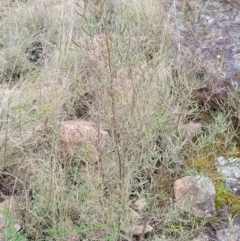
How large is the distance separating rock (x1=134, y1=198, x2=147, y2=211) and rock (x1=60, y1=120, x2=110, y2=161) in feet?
0.81

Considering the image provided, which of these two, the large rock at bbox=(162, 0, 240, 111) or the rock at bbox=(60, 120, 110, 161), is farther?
the large rock at bbox=(162, 0, 240, 111)

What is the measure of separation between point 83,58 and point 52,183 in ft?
2.67

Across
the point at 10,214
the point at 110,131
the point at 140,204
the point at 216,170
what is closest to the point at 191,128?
the point at 216,170

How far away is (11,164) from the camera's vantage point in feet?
6.30

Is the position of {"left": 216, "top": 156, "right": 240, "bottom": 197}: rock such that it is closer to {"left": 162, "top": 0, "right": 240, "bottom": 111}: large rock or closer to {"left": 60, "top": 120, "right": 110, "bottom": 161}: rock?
{"left": 162, "top": 0, "right": 240, "bottom": 111}: large rock

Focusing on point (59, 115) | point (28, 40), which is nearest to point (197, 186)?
point (59, 115)

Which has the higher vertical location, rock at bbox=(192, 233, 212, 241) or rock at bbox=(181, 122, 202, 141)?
rock at bbox=(181, 122, 202, 141)

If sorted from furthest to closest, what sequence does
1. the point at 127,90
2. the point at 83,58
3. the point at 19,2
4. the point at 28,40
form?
the point at 19,2
the point at 28,40
the point at 83,58
the point at 127,90

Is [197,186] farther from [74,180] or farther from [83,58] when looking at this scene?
[83,58]

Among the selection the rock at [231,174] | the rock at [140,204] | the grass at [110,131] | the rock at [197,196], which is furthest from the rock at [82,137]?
the rock at [231,174]

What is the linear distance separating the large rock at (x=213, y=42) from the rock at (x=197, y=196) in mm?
442

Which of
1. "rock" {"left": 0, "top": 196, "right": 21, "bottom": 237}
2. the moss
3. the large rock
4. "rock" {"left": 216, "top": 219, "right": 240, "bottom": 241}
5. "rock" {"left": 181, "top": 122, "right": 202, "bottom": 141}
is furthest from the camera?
the large rock

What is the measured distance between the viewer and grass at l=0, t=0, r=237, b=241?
170cm

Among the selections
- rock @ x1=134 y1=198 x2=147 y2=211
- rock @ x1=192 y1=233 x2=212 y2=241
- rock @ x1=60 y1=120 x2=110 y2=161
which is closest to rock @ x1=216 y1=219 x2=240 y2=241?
rock @ x1=192 y1=233 x2=212 y2=241
